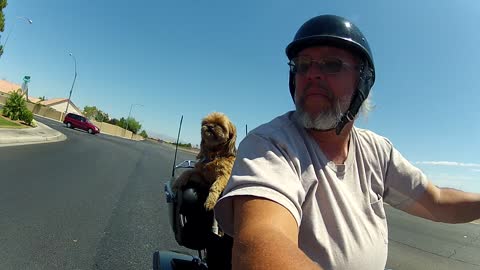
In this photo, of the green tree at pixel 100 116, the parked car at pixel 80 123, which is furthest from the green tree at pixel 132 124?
the parked car at pixel 80 123

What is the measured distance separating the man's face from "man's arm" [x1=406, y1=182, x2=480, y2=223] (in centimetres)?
84

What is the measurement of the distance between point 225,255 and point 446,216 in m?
1.45

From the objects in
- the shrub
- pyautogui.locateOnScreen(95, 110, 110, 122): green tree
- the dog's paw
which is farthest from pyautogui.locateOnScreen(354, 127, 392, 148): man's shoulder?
pyautogui.locateOnScreen(95, 110, 110, 122): green tree

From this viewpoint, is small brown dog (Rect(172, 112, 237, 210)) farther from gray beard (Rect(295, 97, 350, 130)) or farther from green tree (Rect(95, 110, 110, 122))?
green tree (Rect(95, 110, 110, 122))

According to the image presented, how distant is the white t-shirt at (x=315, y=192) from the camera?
1274 mm

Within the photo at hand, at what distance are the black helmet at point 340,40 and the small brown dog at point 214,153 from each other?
5.50 feet

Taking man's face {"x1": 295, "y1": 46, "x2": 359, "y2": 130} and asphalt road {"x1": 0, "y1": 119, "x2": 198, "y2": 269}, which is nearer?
man's face {"x1": 295, "y1": 46, "x2": 359, "y2": 130}

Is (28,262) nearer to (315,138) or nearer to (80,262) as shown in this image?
(80,262)

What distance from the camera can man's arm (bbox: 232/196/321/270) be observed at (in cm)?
102

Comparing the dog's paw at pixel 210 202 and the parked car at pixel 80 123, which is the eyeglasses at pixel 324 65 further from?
the parked car at pixel 80 123

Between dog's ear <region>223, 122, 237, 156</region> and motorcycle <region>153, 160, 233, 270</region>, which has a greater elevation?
dog's ear <region>223, 122, 237, 156</region>

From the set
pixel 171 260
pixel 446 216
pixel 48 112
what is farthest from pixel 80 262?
pixel 48 112

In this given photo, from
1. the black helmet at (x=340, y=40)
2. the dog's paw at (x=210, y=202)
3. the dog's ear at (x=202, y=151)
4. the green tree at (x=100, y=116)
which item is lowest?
the dog's paw at (x=210, y=202)

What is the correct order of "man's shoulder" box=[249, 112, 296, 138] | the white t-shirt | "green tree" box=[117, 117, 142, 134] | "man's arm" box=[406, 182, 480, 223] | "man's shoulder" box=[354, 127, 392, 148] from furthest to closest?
"green tree" box=[117, 117, 142, 134], "man's arm" box=[406, 182, 480, 223], "man's shoulder" box=[354, 127, 392, 148], "man's shoulder" box=[249, 112, 296, 138], the white t-shirt
